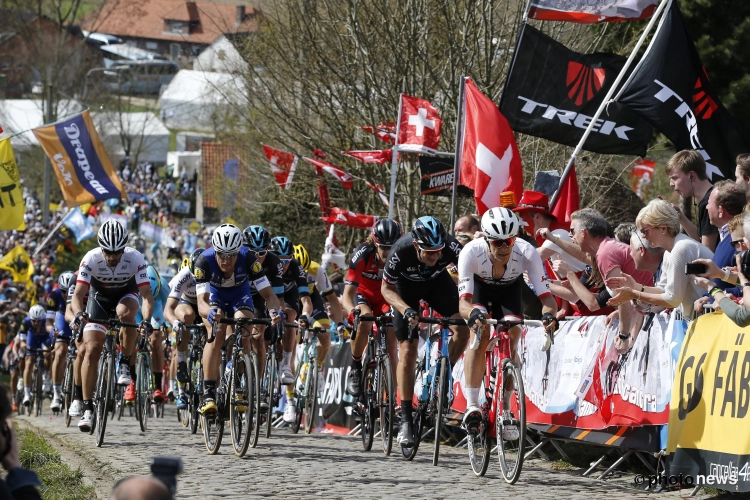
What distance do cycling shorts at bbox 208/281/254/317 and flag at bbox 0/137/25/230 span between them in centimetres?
993

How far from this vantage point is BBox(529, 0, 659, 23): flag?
13.4 meters

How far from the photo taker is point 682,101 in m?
11.9

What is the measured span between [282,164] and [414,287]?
14202 mm

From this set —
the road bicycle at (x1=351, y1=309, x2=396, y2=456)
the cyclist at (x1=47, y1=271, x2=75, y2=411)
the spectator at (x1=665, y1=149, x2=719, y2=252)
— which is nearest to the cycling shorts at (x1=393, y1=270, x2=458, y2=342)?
the road bicycle at (x1=351, y1=309, x2=396, y2=456)

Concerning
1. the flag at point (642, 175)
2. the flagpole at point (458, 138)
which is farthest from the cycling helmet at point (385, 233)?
the flag at point (642, 175)

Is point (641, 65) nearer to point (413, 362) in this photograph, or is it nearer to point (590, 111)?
point (590, 111)

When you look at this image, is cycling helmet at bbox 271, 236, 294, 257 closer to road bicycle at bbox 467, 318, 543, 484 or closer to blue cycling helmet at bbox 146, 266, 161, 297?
blue cycling helmet at bbox 146, 266, 161, 297

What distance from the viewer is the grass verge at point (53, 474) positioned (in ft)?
27.8

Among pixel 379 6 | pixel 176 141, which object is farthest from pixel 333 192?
pixel 176 141

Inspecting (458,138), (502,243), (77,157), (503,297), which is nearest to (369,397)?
(503,297)

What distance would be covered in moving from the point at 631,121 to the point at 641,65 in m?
0.86

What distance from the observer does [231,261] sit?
1117 centimetres

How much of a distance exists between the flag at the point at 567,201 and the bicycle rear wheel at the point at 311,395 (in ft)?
10.9

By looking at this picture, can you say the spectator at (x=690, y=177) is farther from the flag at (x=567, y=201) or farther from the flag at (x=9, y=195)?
the flag at (x=9, y=195)
